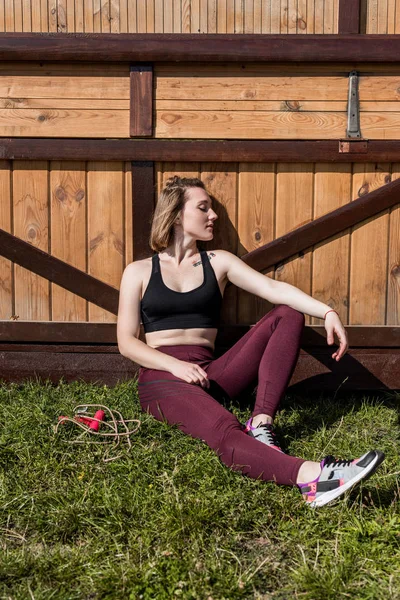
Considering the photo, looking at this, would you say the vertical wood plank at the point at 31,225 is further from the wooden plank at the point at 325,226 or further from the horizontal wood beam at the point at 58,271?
the wooden plank at the point at 325,226

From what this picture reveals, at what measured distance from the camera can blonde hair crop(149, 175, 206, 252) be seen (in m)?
4.09

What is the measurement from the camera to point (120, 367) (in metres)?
4.52

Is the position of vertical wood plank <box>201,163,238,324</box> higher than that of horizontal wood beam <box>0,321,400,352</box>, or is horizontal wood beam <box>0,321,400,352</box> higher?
vertical wood plank <box>201,163,238,324</box>

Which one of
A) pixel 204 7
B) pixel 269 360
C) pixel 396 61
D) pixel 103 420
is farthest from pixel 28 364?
pixel 396 61

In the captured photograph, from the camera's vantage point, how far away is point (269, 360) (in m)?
3.66

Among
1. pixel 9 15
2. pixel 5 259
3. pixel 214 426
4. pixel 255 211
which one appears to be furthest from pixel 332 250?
pixel 9 15

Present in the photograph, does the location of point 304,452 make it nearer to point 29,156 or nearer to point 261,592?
point 261,592

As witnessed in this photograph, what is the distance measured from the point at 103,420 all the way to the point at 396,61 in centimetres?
275

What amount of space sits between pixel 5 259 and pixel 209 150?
4.83 ft

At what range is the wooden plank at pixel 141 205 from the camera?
14.3 feet

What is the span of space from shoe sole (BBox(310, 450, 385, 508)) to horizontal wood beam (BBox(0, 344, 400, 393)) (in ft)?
5.59

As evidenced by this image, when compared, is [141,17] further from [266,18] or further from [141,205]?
[141,205]

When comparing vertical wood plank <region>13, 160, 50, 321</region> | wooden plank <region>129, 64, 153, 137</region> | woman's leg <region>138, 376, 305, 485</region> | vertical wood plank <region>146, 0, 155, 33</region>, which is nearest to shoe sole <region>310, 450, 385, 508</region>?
woman's leg <region>138, 376, 305, 485</region>

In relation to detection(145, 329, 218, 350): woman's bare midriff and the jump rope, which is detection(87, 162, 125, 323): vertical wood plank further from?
the jump rope
